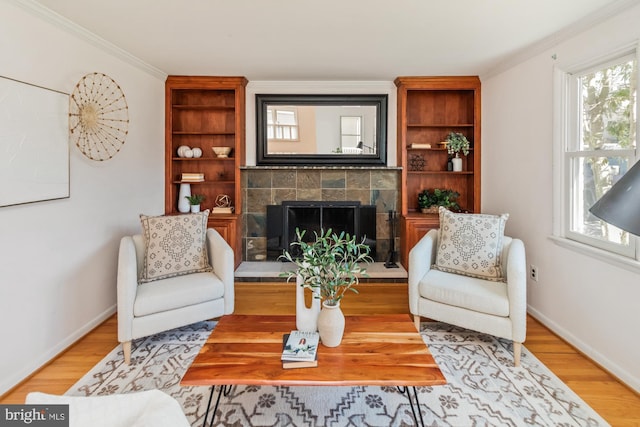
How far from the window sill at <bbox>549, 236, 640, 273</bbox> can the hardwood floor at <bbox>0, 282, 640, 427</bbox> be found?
696 millimetres

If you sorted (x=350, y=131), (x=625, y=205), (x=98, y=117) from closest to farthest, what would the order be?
(x=625, y=205) → (x=98, y=117) → (x=350, y=131)

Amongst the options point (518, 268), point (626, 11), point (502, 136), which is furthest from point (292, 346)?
point (502, 136)

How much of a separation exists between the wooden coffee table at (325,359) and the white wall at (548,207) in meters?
1.39

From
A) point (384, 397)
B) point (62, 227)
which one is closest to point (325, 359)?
point (384, 397)

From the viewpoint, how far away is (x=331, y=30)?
279 cm

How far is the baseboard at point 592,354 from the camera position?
7.02 ft

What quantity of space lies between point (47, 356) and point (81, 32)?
236 centimetres

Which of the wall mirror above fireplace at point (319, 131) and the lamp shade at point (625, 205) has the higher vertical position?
the wall mirror above fireplace at point (319, 131)

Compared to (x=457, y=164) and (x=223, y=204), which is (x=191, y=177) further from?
(x=457, y=164)

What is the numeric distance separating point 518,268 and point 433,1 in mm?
1835

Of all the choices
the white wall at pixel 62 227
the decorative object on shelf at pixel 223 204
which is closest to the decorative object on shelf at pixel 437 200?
the decorative object on shelf at pixel 223 204

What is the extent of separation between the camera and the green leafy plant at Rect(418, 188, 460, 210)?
13.8 ft

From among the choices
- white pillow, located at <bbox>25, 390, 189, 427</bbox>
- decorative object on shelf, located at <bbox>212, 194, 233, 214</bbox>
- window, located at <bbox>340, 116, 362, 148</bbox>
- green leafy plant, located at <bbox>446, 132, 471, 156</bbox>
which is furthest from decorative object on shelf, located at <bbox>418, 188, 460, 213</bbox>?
white pillow, located at <bbox>25, 390, 189, 427</bbox>

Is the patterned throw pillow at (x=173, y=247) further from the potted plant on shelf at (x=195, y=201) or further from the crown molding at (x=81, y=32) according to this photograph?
the crown molding at (x=81, y=32)
